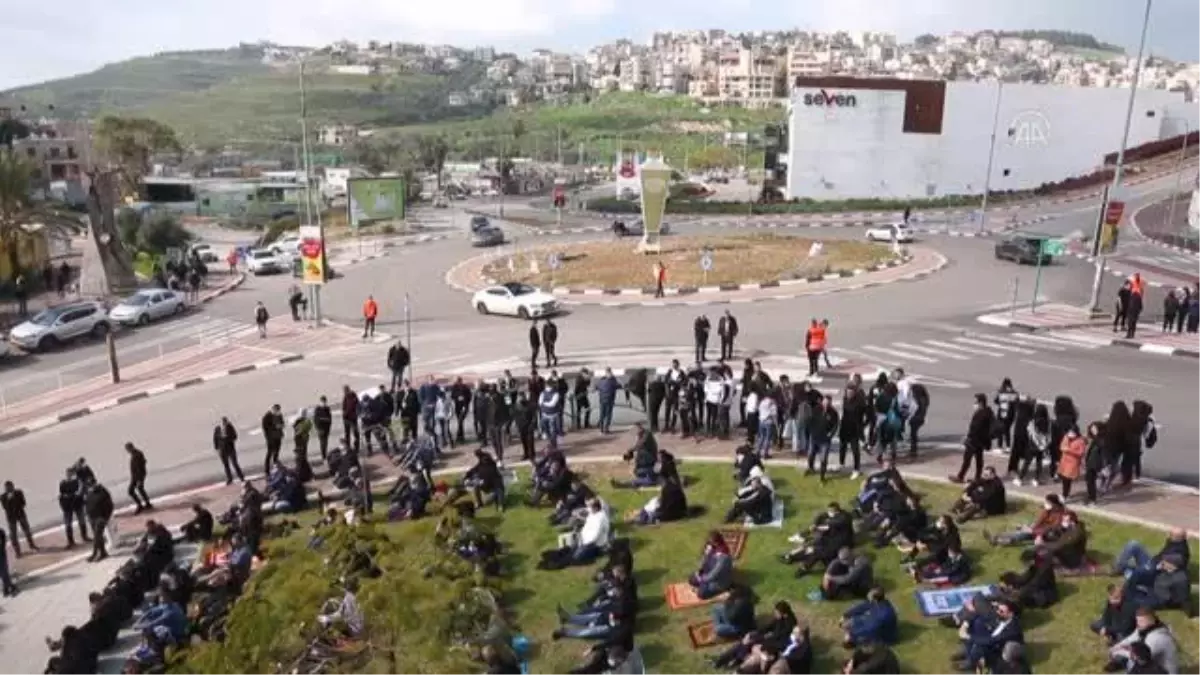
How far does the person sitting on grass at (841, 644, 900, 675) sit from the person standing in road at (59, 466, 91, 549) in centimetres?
1328

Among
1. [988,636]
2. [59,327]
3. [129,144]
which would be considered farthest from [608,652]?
[129,144]

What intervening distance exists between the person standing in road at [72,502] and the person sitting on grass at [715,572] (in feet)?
35.5

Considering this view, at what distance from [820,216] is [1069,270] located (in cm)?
2904

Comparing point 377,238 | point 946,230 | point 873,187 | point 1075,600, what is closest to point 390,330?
point 1075,600

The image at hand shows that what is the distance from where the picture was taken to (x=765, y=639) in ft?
38.3

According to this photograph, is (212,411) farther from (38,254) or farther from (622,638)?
(38,254)

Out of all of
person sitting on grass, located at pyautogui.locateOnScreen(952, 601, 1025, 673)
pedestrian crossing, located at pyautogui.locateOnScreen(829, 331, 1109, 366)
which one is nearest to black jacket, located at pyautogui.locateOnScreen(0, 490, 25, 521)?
person sitting on grass, located at pyautogui.locateOnScreen(952, 601, 1025, 673)

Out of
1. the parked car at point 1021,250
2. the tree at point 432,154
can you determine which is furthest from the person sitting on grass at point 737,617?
the tree at point 432,154

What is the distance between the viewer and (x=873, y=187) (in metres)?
77.1

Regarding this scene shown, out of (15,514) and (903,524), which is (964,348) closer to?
(903,524)

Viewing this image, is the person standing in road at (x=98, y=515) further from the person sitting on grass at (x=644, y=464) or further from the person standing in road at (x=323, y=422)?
the person sitting on grass at (x=644, y=464)

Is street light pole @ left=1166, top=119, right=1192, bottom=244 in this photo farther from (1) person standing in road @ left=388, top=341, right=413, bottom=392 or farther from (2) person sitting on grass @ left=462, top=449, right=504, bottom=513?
(2) person sitting on grass @ left=462, top=449, right=504, bottom=513

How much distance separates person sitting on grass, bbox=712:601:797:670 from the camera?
11641 mm

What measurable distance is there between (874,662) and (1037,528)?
14.2 ft
